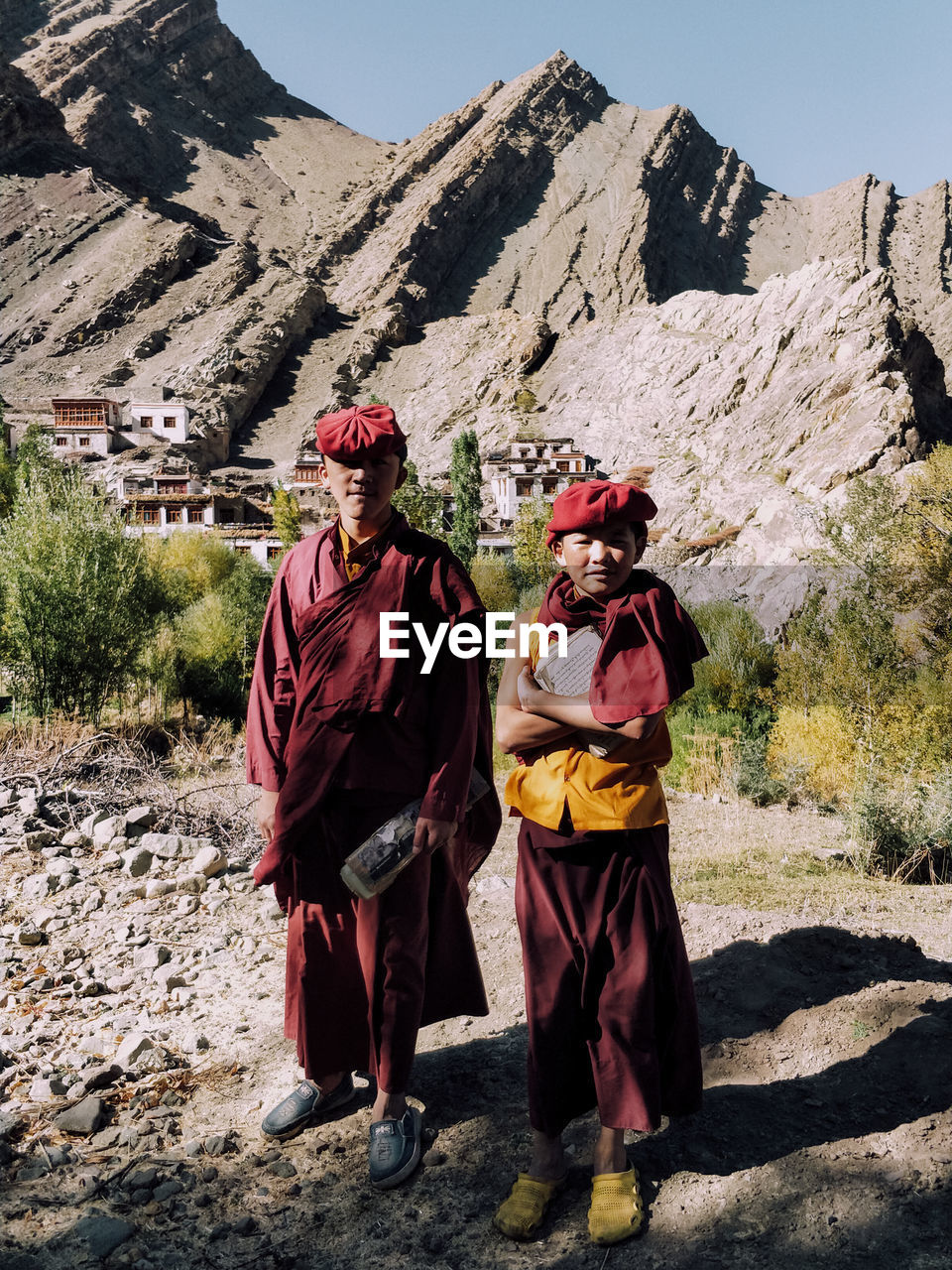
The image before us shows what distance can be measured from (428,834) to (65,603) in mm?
12251

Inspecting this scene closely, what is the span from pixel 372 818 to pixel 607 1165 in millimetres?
1041

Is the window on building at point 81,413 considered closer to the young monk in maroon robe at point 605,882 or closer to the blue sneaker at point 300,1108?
the blue sneaker at point 300,1108

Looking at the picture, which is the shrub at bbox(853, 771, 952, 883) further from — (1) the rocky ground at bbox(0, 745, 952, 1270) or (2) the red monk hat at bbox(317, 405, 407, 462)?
(2) the red monk hat at bbox(317, 405, 407, 462)

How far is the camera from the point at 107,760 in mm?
6613

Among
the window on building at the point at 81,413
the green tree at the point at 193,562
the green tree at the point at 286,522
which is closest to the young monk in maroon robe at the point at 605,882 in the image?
the green tree at the point at 193,562

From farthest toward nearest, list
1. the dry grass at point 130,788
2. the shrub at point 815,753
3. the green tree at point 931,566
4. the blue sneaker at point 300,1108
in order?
the green tree at point 931,566 → the shrub at point 815,753 → the dry grass at point 130,788 → the blue sneaker at point 300,1108

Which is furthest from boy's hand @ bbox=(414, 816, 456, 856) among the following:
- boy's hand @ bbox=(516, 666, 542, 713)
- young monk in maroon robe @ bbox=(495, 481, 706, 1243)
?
boy's hand @ bbox=(516, 666, 542, 713)

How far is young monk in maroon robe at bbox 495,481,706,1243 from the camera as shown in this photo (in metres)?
2.06

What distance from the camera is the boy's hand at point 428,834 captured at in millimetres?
2277

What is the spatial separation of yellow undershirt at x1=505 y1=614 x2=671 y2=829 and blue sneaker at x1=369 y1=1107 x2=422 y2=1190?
99 centimetres

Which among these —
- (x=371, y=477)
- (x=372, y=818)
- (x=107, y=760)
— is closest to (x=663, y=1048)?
(x=372, y=818)

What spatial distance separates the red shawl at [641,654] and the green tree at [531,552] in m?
28.6

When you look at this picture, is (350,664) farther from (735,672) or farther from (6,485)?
(6,485)

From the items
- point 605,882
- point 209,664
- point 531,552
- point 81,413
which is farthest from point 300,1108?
point 81,413
